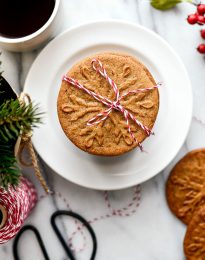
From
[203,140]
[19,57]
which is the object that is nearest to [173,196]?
[203,140]

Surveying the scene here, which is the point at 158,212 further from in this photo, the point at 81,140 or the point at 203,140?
the point at 81,140

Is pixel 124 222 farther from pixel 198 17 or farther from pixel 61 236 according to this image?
pixel 198 17

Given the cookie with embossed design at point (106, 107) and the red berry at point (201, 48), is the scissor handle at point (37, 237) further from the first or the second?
the red berry at point (201, 48)

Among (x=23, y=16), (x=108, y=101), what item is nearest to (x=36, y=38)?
(x=23, y=16)

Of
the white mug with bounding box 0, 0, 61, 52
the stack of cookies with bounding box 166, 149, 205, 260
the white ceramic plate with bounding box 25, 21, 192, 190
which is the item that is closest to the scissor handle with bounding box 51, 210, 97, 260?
the white ceramic plate with bounding box 25, 21, 192, 190

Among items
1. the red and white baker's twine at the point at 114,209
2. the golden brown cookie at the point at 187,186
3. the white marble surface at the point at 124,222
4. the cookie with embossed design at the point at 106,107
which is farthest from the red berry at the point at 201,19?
the red and white baker's twine at the point at 114,209

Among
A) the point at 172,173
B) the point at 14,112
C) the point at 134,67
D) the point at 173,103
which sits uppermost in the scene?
the point at 14,112
